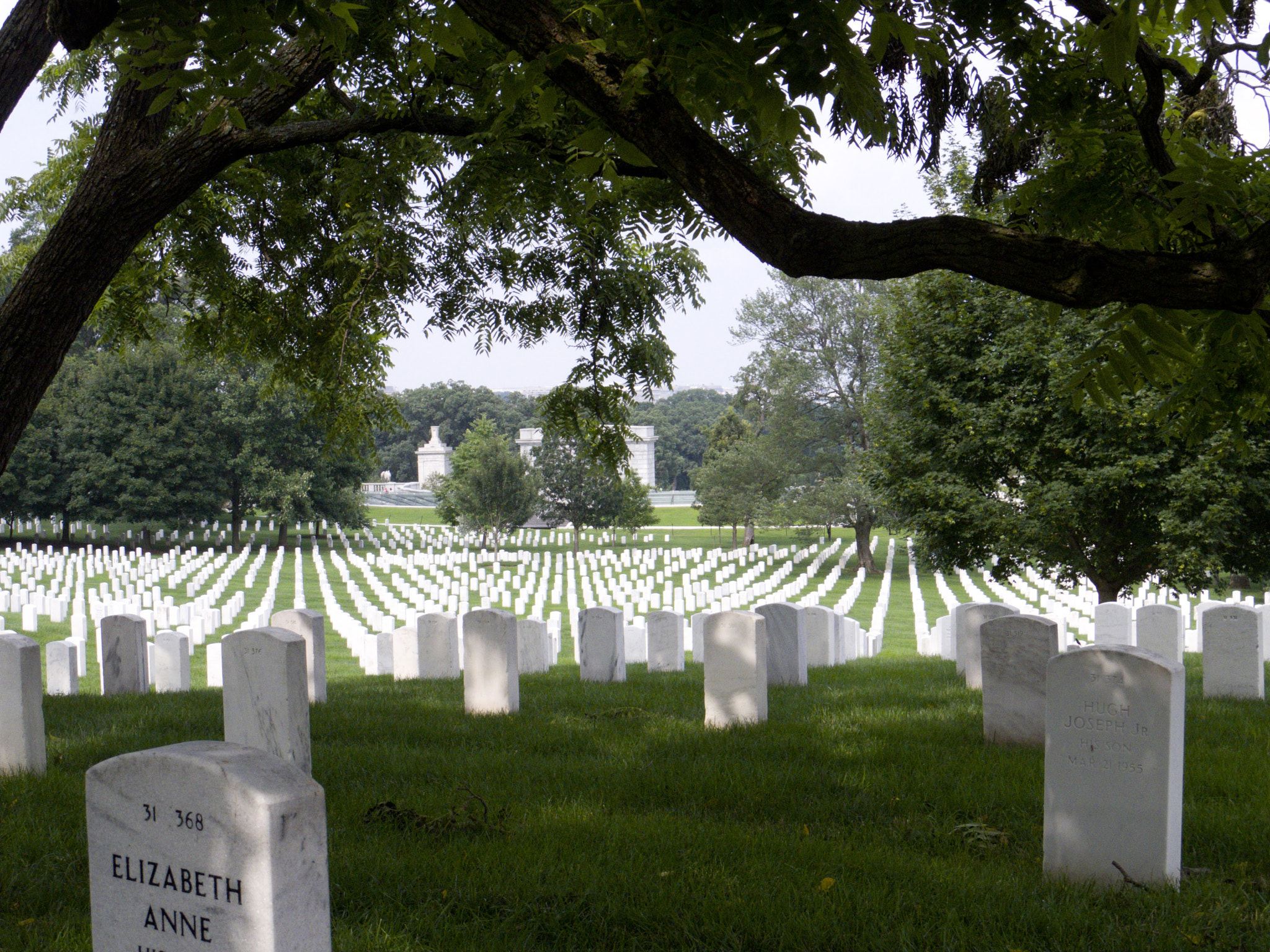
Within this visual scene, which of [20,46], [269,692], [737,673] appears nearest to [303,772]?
[269,692]

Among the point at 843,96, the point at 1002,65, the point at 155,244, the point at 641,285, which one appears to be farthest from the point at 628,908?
the point at 155,244

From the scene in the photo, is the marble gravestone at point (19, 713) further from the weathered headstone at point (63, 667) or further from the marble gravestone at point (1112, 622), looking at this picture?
the marble gravestone at point (1112, 622)

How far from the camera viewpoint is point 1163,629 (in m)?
11.5

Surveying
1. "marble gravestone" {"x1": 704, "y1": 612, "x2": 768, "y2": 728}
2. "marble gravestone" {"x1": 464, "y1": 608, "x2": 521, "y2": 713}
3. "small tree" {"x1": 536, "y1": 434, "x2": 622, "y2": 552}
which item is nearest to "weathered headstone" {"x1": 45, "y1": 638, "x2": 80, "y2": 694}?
"marble gravestone" {"x1": 464, "y1": 608, "x2": 521, "y2": 713}

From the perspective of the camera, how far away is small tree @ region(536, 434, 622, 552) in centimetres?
5350

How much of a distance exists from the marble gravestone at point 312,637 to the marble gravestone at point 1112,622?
958 centimetres

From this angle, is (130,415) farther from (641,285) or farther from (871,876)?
(871,876)

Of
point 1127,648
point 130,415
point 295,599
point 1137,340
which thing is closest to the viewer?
point 1137,340

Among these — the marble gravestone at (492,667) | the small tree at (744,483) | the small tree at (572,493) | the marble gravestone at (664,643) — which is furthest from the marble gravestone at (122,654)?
the small tree at (572,493)

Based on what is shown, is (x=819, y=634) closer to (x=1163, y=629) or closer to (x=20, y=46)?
(x=1163, y=629)

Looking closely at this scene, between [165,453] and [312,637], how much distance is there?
47.3 m

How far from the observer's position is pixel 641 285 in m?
8.45

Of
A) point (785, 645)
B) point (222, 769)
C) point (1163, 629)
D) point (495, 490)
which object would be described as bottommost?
point (495, 490)

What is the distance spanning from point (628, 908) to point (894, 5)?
4156mm
